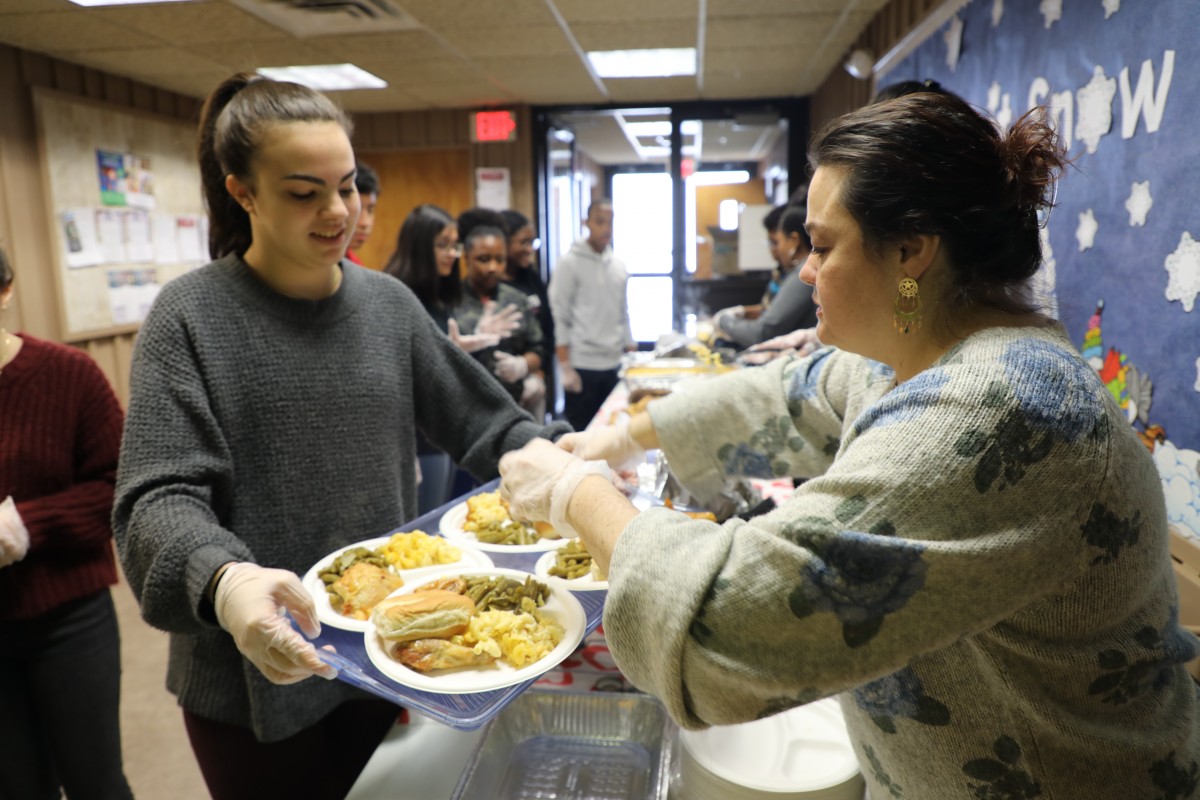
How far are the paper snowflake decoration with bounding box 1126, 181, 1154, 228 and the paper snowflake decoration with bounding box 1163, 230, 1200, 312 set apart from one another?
137 mm

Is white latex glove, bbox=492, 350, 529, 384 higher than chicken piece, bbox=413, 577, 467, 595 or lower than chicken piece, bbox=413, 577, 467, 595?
lower

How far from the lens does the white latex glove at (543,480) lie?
97 cm

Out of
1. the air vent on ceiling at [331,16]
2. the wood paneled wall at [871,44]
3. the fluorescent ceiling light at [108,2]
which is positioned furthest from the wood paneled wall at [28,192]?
the wood paneled wall at [871,44]

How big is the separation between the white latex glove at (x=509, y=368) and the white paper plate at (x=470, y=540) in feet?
6.86

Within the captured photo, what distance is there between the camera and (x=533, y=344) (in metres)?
4.06

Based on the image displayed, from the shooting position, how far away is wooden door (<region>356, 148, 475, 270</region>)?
6645 mm

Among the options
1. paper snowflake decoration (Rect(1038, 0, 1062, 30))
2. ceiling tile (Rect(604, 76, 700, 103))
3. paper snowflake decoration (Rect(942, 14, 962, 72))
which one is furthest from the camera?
ceiling tile (Rect(604, 76, 700, 103))

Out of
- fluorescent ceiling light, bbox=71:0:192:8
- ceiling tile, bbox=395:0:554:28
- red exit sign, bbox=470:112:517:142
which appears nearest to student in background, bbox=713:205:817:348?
ceiling tile, bbox=395:0:554:28

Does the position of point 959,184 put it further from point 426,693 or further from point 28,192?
point 28,192

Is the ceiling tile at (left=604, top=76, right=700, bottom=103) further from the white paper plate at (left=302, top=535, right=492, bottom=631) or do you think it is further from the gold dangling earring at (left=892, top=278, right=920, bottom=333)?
the gold dangling earring at (left=892, top=278, right=920, bottom=333)

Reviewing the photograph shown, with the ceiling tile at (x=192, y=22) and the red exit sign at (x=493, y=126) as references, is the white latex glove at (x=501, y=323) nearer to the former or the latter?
the ceiling tile at (x=192, y=22)

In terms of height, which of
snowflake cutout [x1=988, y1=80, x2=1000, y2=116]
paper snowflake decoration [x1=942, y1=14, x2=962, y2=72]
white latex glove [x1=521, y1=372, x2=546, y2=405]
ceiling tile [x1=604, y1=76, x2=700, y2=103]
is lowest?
white latex glove [x1=521, y1=372, x2=546, y2=405]

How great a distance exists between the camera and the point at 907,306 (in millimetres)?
849

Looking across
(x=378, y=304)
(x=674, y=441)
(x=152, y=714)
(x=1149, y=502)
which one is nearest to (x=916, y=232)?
(x=1149, y=502)
